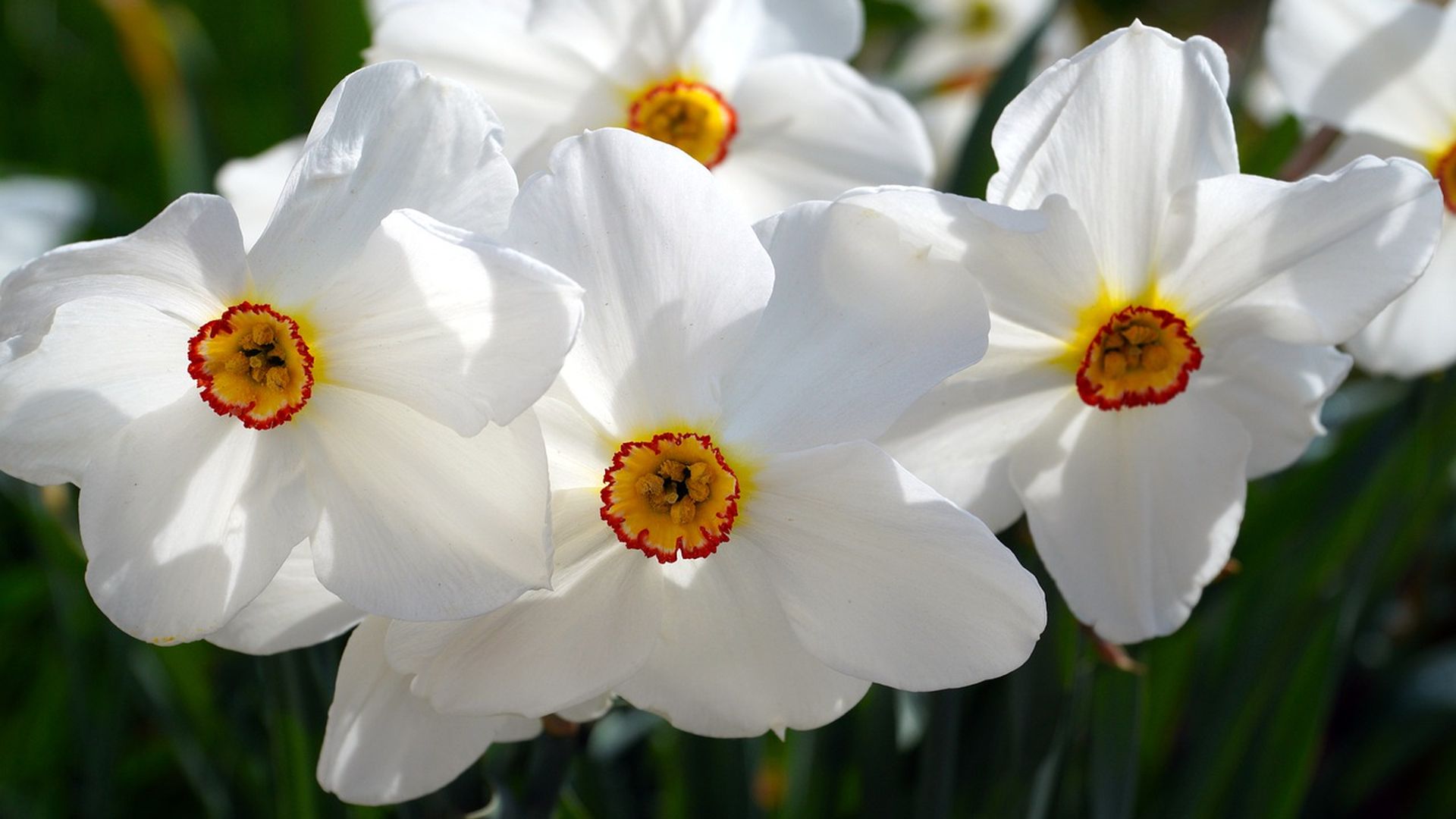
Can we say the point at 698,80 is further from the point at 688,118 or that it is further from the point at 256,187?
the point at 256,187

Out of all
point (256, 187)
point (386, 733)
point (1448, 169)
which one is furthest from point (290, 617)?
point (1448, 169)

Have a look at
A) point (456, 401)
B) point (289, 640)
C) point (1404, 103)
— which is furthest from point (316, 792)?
point (1404, 103)

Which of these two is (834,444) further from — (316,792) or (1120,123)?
(316,792)

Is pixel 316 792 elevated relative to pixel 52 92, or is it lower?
elevated

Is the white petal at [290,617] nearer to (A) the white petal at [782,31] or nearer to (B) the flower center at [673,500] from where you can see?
(B) the flower center at [673,500]

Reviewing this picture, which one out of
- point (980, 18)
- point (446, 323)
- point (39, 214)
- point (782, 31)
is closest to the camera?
point (446, 323)

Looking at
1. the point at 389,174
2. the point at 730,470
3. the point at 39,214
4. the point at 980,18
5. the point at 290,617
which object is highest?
the point at 389,174
